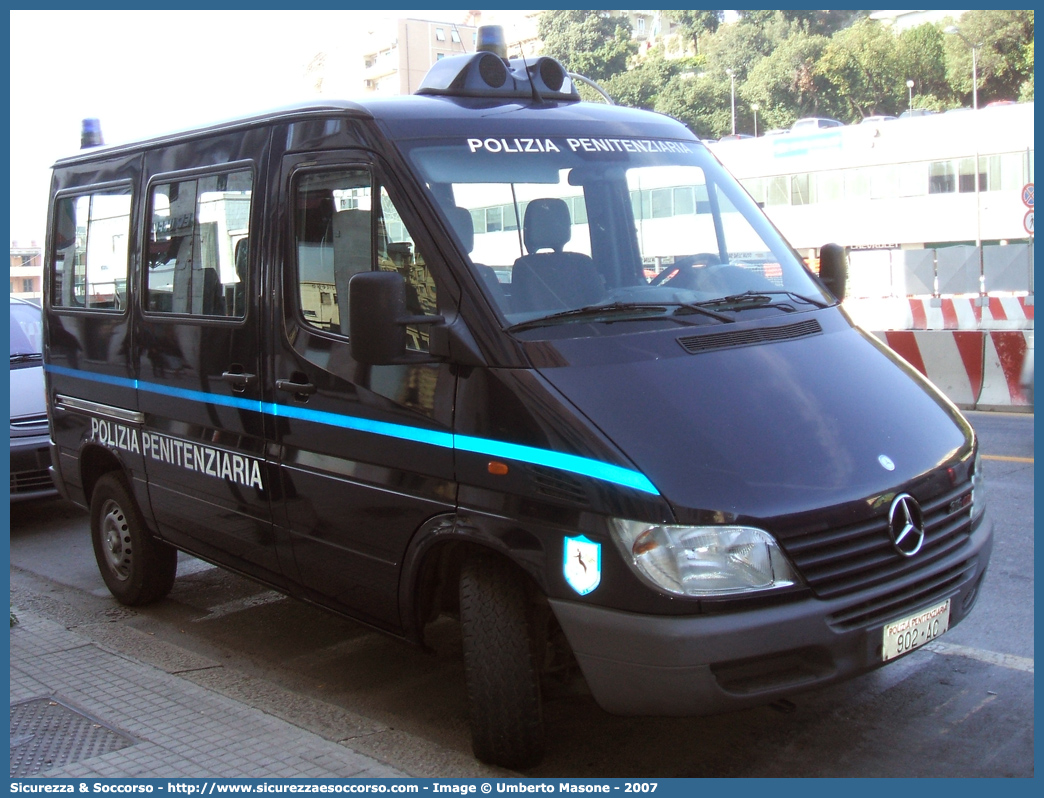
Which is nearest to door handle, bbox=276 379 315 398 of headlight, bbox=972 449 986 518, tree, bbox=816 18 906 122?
headlight, bbox=972 449 986 518

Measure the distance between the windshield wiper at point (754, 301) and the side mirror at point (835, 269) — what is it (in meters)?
0.53

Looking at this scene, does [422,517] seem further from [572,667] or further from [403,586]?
[572,667]

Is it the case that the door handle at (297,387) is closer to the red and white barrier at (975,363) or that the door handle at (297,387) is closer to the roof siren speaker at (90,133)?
the roof siren speaker at (90,133)

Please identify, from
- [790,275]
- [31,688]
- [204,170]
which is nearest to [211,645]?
[31,688]

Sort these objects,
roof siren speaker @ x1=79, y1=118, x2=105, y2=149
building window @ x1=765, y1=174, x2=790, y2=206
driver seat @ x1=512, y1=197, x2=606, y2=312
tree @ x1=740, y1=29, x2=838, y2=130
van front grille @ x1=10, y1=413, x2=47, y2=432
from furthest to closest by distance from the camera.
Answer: tree @ x1=740, y1=29, x2=838, y2=130 < building window @ x1=765, y1=174, x2=790, y2=206 < van front grille @ x1=10, y1=413, x2=47, y2=432 < roof siren speaker @ x1=79, y1=118, x2=105, y2=149 < driver seat @ x1=512, y1=197, x2=606, y2=312

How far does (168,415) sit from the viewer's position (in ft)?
18.5

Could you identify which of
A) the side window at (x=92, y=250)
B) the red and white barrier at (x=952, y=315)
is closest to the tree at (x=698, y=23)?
the red and white barrier at (x=952, y=315)

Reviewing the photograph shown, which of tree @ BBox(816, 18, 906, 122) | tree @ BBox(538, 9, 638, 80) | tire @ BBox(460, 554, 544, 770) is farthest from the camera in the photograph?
tree @ BBox(538, 9, 638, 80)

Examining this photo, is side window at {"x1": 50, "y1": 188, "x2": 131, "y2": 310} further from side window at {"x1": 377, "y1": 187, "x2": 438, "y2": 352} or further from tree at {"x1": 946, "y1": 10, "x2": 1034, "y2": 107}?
tree at {"x1": 946, "y1": 10, "x2": 1034, "y2": 107}

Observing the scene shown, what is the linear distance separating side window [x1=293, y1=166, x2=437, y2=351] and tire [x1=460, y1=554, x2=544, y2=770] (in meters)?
0.90

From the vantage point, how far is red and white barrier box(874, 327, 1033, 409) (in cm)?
1224

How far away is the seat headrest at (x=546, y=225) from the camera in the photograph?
4352 millimetres
